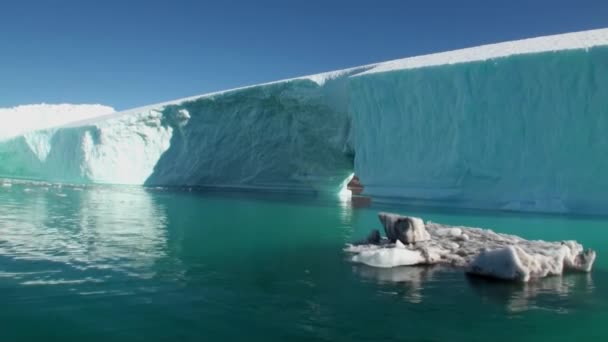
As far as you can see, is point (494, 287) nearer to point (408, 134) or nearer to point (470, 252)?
point (470, 252)

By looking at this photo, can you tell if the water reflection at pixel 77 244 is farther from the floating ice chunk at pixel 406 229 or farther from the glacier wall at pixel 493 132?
the glacier wall at pixel 493 132

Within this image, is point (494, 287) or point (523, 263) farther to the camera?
point (523, 263)

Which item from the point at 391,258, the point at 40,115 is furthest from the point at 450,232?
the point at 40,115

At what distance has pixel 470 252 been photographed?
19.1ft

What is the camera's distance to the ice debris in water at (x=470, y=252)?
498 cm

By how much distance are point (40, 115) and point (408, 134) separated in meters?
31.6

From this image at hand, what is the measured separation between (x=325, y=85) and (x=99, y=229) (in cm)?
1206

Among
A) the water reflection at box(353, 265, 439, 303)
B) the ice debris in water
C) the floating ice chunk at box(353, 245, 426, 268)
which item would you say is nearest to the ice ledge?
the ice debris in water

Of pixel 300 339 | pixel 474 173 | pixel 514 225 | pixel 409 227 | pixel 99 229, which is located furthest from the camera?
pixel 474 173

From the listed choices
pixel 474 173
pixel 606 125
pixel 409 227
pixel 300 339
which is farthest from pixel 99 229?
pixel 606 125

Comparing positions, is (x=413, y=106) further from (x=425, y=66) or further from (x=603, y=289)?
(x=603, y=289)

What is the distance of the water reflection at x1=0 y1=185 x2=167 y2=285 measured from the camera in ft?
16.0

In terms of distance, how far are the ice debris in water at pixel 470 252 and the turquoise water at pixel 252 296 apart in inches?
7.4

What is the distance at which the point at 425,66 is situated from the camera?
14742 mm
